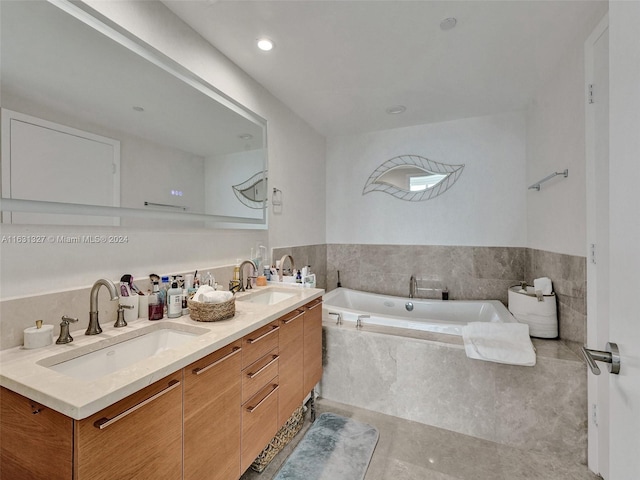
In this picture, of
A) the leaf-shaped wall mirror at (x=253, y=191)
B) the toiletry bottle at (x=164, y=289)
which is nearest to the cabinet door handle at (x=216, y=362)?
the toiletry bottle at (x=164, y=289)

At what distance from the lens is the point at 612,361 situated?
1.97 ft

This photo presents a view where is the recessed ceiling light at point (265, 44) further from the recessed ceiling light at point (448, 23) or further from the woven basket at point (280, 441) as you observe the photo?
the woven basket at point (280, 441)

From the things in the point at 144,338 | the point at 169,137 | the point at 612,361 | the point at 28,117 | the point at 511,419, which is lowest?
the point at 511,419

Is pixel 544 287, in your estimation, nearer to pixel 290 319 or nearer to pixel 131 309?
pixel 290 319

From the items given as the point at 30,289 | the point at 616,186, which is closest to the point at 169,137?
the point at 30,289

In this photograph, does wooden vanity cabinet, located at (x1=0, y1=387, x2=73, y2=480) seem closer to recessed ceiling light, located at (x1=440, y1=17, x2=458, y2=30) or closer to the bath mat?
the bath mat

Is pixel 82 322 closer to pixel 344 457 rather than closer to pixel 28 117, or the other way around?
pixel 28 117

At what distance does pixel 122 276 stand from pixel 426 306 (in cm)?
278

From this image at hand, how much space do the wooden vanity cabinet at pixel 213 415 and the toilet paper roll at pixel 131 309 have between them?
0.52 m

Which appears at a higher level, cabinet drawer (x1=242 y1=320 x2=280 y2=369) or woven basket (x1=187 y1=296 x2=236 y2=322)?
woven basket (x1=187 y1=296 x2=236 y2=322)

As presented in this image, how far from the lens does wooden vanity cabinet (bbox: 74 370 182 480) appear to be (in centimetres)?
72

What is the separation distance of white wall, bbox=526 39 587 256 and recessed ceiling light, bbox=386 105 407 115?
1.17 m

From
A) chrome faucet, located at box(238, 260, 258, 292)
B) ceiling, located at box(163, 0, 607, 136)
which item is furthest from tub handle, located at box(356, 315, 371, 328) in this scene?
ceiling, located at box(163, 0, 607, 136)

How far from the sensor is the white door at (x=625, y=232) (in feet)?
1.72
